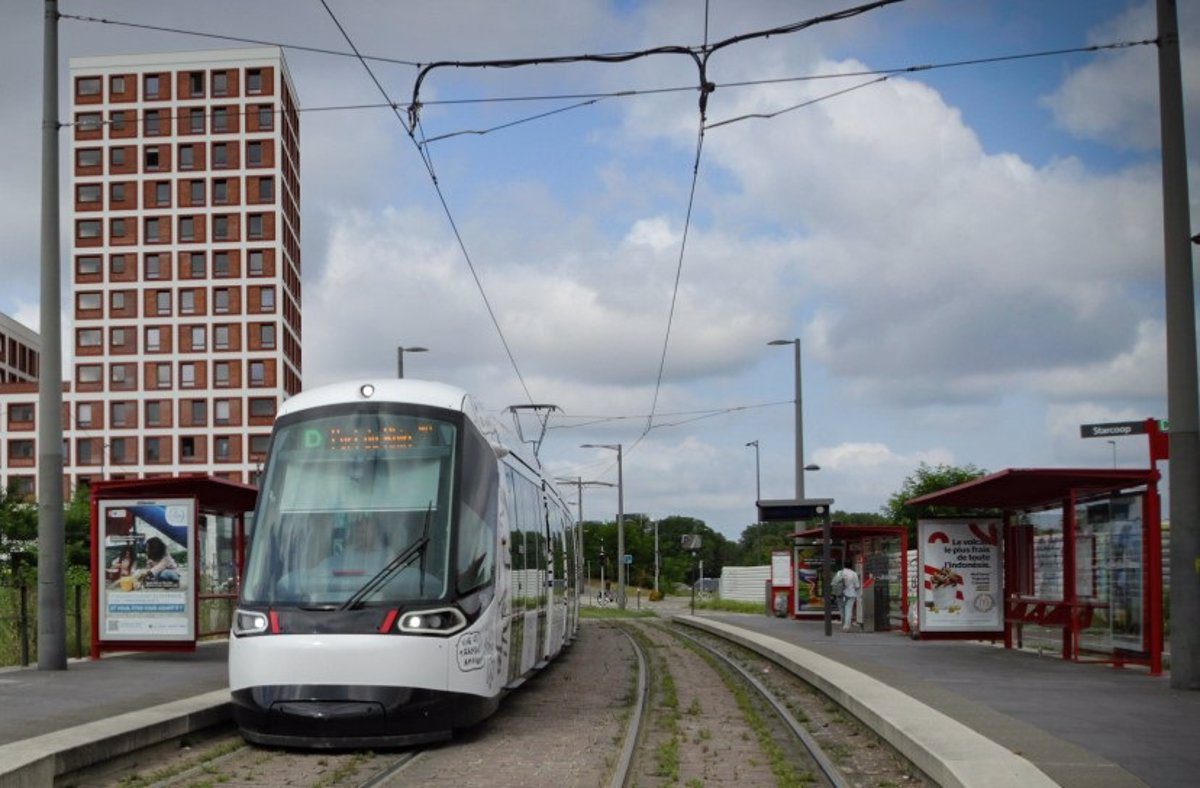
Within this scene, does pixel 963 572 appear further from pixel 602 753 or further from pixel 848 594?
pixel 602 753

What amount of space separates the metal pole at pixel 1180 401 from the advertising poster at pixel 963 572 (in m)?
8.13

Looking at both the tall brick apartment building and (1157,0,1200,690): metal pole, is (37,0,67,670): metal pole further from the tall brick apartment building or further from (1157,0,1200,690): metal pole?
the tall brick apartment building

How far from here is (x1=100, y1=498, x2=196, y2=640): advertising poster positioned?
19.3 m

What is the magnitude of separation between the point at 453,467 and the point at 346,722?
2.33 metres

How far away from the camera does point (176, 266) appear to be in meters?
96.9

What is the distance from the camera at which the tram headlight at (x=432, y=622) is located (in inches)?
475

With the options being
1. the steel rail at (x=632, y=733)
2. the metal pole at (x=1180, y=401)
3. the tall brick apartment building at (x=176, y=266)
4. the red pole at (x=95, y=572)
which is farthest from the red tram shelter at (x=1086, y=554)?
the tall brick apartment building at (x=176, y=266)

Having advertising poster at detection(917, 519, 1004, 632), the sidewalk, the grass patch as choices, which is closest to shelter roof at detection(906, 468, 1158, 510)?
advertising poster at detection(917, 519, 1004, 632)

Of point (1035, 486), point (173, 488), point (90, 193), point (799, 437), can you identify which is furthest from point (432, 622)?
point (90, 193)

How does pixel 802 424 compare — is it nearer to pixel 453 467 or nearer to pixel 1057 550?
pixel 1057 550

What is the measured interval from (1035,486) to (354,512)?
1066cm

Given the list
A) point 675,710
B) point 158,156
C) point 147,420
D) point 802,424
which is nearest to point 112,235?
point 158,156

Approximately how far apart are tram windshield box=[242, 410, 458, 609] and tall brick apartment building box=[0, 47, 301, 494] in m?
83.5

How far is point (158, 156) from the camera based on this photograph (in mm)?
97000
